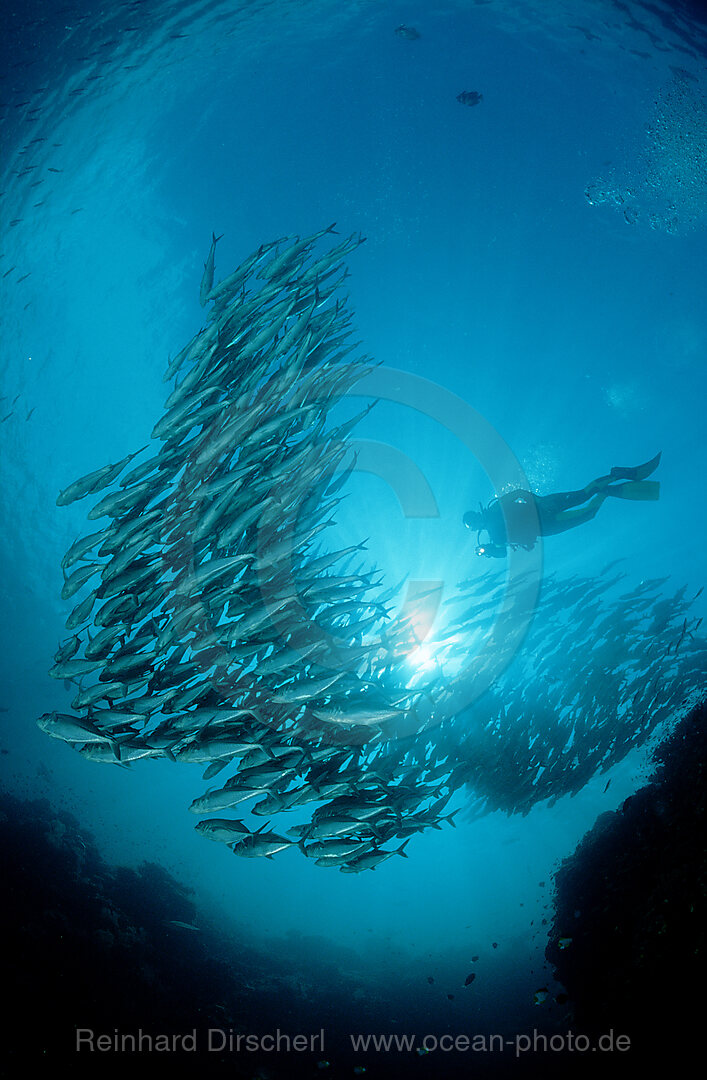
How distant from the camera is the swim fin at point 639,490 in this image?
9.71 metres

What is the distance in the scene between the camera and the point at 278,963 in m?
18.7

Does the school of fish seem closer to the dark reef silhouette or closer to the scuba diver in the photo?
the dark reef silhouette

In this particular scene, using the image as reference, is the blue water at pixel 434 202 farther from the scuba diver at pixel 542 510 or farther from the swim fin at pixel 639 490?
the swim fin at pixel 639 490

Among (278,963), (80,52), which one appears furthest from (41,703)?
(80,52)

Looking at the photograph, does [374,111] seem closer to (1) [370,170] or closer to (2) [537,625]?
(1) [370,170]

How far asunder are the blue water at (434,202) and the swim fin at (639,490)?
1.91 meters

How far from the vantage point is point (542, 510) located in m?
10.4

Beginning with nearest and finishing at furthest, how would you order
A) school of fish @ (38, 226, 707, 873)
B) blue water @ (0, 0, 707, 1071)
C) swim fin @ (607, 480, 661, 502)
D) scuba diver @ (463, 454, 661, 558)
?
school of fish @ (38, 226, 707, 873)
blue water @ (0, 0, 707, 1071)
swim fin @ (607, 480, 661, 502)
scuba diver @ (463, 454, 661, 558)

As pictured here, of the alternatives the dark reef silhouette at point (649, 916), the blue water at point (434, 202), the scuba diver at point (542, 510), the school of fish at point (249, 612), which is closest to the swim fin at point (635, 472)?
the scuba diver at point (542, 510)

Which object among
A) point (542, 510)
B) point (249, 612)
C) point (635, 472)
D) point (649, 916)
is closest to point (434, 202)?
point (542, 510)

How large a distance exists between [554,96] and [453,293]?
406 cm

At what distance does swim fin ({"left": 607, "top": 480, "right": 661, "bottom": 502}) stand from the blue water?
1909mm

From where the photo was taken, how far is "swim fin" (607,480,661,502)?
971cm

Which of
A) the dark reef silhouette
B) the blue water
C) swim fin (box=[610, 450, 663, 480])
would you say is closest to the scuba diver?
swim fin (box=[610, 450, 663, 480])
